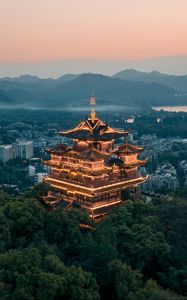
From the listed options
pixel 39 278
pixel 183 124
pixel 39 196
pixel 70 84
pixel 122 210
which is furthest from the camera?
pixel 70 84

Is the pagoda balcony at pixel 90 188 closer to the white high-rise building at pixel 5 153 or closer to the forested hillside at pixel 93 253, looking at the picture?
the forested hillside at pixel 93 253

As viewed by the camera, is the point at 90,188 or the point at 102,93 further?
the point at 102,93

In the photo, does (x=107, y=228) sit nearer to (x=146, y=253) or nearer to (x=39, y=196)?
(x=146, y=253)

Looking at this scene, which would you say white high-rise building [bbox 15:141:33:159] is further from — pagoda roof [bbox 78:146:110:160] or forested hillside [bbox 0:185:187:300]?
pagoda roof [bbox 78:146:110:160]

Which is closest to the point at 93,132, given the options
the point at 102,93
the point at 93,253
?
the point at 93,253

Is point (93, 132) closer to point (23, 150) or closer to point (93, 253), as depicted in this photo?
point (93, 253)

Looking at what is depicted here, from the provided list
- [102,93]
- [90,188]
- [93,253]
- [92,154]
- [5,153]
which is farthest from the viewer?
[102,93]

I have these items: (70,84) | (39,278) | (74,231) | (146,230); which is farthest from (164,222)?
(70,84)

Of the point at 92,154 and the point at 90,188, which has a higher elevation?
the point at 92,154

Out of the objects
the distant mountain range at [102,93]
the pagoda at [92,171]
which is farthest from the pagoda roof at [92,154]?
the distant mountain range at [102,93]

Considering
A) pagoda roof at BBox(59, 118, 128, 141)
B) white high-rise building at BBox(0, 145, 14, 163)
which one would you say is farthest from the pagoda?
white high-rise building at BBox(0, 145, 14, 163)
